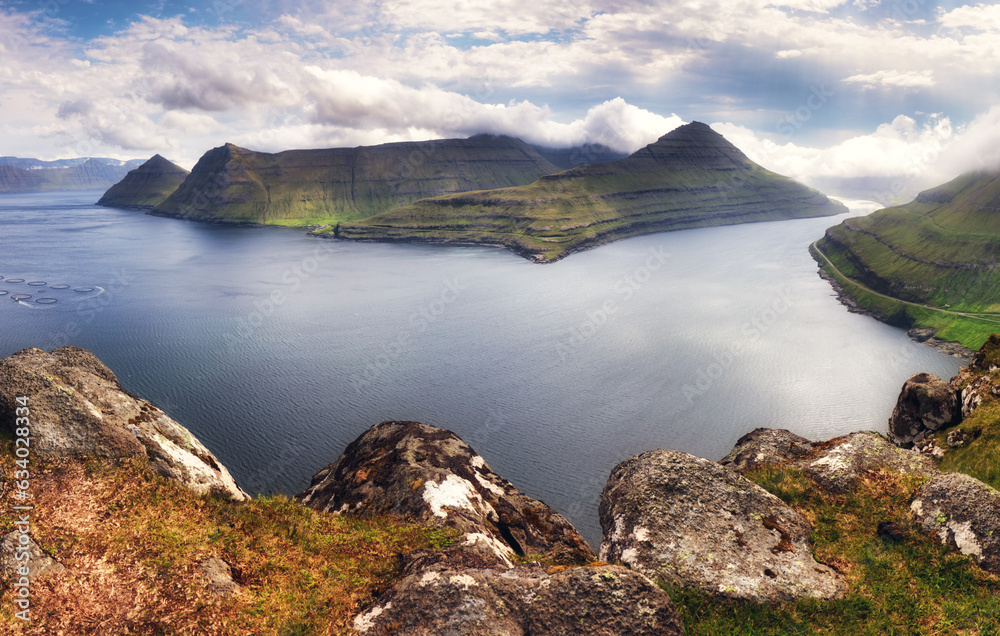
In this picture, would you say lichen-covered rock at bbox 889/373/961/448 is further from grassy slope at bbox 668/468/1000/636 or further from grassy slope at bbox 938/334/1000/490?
grassy slope at bbox 668/468/1000/636

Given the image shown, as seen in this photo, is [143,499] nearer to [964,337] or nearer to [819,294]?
[964,337]

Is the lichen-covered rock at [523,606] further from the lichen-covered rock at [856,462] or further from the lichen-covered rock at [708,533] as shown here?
the lichen-covered rock at [856,462]

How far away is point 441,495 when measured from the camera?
28.4m

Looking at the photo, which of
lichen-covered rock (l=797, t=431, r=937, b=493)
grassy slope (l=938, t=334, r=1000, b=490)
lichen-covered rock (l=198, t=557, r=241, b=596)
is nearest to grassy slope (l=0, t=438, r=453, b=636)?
lichen-covered rock (l=198, t=557, r=241, b=596)

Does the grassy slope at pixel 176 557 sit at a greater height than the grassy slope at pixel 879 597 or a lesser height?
greater

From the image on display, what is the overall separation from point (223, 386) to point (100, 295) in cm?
10572

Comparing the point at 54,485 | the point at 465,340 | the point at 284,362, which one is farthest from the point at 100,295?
the point at 54,485

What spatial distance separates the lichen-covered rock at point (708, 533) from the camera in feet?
66.9

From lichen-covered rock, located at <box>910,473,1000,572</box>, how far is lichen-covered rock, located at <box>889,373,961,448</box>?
68.6 feet

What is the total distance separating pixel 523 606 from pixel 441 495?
1250cm

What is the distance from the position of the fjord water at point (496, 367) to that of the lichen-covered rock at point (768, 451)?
91.9 ft

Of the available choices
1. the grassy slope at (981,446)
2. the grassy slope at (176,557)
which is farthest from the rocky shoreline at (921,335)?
the grassy slope at (176,557)

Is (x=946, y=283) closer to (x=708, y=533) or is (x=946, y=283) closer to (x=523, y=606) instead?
(x=708, y=533)

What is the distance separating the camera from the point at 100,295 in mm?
159000
